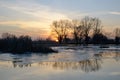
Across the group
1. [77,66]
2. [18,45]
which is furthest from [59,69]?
[18,45]

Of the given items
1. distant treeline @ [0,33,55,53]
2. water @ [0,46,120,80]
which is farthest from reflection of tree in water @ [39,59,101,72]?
distant treeline @ [0,33,55,53]

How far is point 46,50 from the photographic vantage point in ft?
113

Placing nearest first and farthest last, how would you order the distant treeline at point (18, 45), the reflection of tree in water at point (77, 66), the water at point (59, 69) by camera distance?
1. the water at point (59, 69)
2. the reflection of tree in water at point (77, 66)
3. the distant treeline at point (18, 45)

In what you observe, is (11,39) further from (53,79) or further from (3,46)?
(53,79)

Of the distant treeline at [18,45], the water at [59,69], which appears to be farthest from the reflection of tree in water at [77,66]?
the distant treeline at [18,45]

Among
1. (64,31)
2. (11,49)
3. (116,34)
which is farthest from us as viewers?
(116,34)

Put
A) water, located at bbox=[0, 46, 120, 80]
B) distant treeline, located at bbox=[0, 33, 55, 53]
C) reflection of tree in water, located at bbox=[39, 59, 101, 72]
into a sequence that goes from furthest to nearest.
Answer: distant treeline, located at bbox=[0, 33, 55, 53]
reflection of tree in water, located at bbox=[39, 59, 101, 72]
water, located at bbox=[0, 46, 120, 80]

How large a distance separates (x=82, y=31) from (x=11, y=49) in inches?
2504

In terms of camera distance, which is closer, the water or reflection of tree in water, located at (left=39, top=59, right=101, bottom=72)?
the water

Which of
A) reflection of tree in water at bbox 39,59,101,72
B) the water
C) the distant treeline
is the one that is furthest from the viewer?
the distant treeline

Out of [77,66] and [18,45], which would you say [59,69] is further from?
[18,45]

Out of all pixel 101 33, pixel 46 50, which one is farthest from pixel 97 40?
pixel 46 50

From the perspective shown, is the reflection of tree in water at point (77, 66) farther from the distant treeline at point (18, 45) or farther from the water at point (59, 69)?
the distant treeline at point (18, 45)

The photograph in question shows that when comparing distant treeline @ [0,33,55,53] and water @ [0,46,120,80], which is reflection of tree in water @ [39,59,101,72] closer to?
water @ [0,46,120,80]
